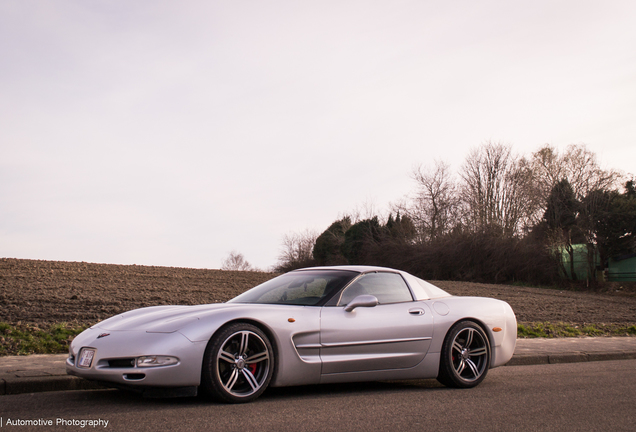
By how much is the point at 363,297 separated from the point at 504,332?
7.55 ft

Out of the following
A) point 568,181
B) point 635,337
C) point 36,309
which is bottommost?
point 635,337

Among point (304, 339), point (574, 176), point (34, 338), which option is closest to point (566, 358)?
point (304, 339)

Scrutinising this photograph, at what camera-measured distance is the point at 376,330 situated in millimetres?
5715

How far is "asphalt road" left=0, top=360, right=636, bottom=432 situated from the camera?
13.5 feet

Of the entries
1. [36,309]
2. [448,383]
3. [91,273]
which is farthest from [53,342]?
[91,273]

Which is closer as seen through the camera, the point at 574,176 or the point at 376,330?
the point at 376,330

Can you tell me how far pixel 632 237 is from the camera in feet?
109

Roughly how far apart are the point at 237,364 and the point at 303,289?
1.35m

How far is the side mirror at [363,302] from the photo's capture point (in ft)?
18.0

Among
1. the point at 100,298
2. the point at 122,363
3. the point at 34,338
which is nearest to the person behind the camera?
the point at 122,363

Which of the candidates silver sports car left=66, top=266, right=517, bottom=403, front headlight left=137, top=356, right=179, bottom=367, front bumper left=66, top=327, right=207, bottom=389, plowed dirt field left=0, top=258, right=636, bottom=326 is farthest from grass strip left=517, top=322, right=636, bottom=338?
front headlight left=137, top=356, right=179, bottom=367

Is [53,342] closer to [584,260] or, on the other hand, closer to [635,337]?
[635,337]

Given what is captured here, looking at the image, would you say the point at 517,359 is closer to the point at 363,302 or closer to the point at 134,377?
the point at 363,302

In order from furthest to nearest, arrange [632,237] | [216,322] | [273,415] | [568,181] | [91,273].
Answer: [568,181] → [632,237] → [91,273] → [216,322] → [273,415]
